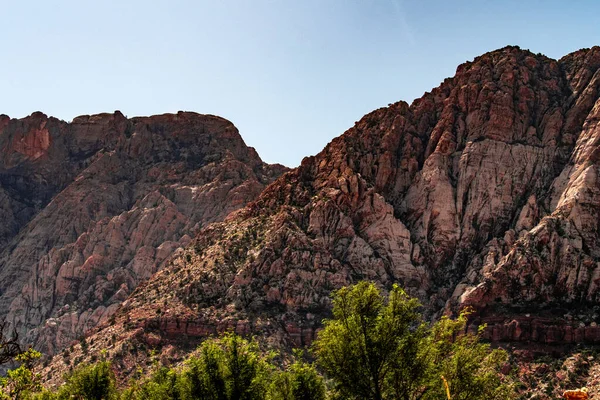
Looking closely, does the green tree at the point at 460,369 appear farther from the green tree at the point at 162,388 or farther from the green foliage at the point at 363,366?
the green tree at the point at 162,388

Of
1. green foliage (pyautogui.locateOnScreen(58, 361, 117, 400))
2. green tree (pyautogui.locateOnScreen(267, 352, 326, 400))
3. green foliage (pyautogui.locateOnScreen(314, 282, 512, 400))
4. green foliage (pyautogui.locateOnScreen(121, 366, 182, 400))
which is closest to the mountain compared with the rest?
green foliage (pyautogui.locateOnScreen(58, 361, 117, 400))

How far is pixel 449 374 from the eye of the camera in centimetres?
3812

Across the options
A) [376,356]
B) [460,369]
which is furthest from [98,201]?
[460,369]

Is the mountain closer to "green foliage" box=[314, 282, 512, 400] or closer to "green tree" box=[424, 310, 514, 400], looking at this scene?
"green tree" box=[424, 310, 514, 400]

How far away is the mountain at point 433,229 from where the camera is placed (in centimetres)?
7431

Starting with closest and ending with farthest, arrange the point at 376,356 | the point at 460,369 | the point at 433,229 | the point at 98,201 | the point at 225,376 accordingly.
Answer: the point at 376,356, the point at 460,369, the point at 225,376, the point at 433,229, the point at 98,201

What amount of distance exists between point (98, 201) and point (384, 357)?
119440 mm

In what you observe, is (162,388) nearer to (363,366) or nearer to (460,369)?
(363,366)

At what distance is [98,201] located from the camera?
144 metres

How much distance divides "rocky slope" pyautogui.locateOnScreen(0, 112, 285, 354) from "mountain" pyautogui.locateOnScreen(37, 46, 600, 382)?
103 ft

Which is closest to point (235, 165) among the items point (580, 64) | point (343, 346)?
point (580, 64)

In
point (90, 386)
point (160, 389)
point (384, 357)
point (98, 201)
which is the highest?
point (98, 201)

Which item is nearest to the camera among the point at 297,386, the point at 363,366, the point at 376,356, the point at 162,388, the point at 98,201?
the point at 376,356

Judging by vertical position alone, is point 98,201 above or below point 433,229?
above
